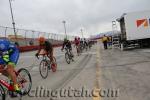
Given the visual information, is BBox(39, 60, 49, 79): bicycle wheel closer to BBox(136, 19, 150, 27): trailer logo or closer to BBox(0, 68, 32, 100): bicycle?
BBox(0, 68, 32, 100): bicycle

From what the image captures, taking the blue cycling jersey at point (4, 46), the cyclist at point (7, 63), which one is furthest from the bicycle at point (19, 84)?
the blue cycling jersey at point (4, 46)

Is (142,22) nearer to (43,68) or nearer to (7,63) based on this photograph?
(43,68)

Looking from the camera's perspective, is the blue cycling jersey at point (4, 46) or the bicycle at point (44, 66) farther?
the bicycle at point (44, 66)

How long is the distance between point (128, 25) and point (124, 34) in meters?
2.24

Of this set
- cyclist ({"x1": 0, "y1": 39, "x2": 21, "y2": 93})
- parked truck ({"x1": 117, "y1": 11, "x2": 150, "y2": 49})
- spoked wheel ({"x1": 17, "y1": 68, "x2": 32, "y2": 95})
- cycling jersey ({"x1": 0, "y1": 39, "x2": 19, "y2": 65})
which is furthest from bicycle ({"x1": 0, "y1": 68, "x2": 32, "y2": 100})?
parked truck ({"x1": 117, "y1": 11, "x2": 150, "y2": 49})

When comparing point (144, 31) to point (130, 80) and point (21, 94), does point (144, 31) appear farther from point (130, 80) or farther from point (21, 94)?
point (21, 94)

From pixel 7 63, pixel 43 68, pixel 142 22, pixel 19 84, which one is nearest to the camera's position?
pixel 7 63

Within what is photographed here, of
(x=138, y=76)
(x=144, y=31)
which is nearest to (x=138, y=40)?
(x=144, y=31)

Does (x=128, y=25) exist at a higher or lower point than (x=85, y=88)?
higher

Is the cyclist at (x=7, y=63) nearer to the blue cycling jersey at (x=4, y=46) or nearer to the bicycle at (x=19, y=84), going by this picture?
the blue cycling jersey at (x=4, y=46)

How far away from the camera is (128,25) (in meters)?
30.8

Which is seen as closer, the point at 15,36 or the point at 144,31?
the point at 144,31

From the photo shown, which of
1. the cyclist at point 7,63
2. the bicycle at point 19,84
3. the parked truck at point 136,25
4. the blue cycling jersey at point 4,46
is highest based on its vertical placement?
the parked truck at point 136,25

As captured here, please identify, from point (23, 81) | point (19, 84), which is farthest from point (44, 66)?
point (19, 84)
